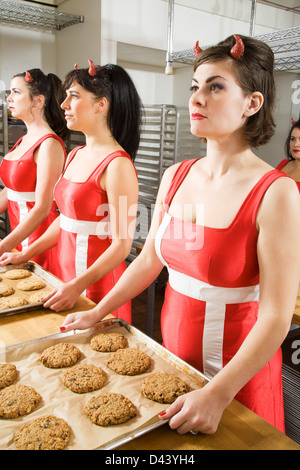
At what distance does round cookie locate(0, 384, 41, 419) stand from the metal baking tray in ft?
1.33

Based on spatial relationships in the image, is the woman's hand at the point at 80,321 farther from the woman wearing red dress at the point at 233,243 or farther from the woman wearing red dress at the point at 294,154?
the woman wearing red dress at the point at 294,154

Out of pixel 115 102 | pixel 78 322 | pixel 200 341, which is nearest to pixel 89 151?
pixel 115 102

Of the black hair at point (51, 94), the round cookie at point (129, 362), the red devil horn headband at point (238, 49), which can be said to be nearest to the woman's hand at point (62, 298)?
the round cookie at point (129, 362)

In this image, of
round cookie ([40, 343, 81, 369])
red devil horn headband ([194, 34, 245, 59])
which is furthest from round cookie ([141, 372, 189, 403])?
red devil horn headband ([194, 34, 245, 59])

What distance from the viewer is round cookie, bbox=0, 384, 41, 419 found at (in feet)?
3.03

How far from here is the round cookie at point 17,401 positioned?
924 millimetres

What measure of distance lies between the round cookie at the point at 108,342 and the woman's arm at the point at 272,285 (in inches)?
13.8

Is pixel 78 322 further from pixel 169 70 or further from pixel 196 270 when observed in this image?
pixel 169 70

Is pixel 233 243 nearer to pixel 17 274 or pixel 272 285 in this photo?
pixel 272 285

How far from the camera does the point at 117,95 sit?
1908 millimetres

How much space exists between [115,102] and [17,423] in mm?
1451

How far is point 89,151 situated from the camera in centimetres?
191

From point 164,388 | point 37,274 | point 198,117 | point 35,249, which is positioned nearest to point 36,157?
point 35,249

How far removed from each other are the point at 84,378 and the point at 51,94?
1.92 meters
